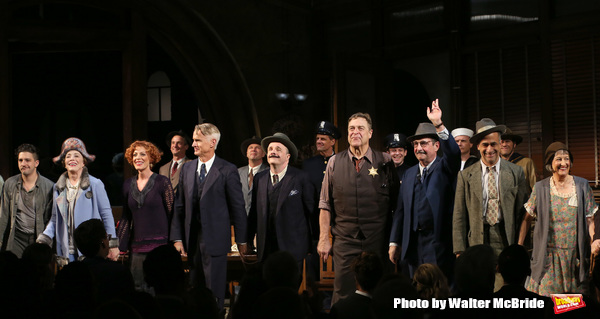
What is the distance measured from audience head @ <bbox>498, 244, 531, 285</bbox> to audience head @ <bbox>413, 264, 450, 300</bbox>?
30.2 inches

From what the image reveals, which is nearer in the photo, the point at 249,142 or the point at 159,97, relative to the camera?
the point at 249,142

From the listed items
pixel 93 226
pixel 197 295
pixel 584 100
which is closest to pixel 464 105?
pixel 584 100

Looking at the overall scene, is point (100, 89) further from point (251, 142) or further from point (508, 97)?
point (508, 97)

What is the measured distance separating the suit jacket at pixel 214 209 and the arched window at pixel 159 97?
414 inches

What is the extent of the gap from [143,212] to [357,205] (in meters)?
1.89

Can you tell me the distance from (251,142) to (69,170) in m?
2.66

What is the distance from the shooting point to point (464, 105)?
31.4ft

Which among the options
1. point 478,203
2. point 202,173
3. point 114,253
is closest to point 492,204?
point 478,203

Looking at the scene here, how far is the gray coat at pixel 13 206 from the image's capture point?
7.00 meters

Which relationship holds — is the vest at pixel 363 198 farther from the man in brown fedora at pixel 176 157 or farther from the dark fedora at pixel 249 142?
the man in brown fedora at pixel 176 157

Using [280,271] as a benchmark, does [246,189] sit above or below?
above

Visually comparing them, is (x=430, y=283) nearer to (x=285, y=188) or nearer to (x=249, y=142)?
(x=285, y=188)

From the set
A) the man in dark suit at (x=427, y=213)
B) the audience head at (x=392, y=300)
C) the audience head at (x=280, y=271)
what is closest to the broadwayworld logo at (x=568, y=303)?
the audience head at (x=392, y=300)

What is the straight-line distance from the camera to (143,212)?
6.54m
